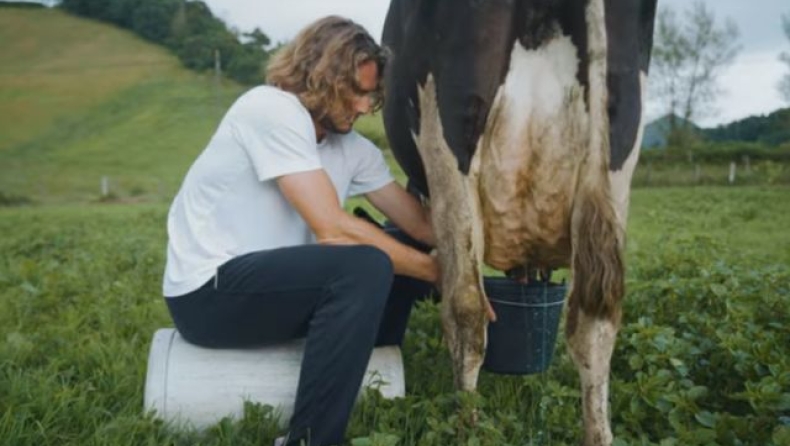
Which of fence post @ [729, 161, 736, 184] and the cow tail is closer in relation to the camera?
the cow tail

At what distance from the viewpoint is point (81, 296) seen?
5496mm

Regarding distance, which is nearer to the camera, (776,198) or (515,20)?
(515,20)

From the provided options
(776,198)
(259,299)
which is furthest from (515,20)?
(776,198)

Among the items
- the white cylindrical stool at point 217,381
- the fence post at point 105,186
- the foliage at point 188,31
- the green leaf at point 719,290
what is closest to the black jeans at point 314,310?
the white cylindrical stool at point 217,381

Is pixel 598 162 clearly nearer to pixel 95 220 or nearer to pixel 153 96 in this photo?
pixel 95 220

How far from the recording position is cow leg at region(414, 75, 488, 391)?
319 cm

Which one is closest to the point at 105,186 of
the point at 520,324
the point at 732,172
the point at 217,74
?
the point at 217,74

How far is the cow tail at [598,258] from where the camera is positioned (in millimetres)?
3066

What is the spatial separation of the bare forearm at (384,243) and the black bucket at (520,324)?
1.35 ft

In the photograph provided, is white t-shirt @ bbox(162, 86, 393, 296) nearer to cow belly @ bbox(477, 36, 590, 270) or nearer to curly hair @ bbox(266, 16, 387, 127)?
curly hair @ bbox(266, 16, 387, 127)

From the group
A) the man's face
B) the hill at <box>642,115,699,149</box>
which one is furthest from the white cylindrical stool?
the hill at <box>642,115,699,149</box>

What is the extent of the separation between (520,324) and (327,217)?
992mm

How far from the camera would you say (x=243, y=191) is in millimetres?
3285

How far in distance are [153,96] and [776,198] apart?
25457mm
